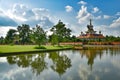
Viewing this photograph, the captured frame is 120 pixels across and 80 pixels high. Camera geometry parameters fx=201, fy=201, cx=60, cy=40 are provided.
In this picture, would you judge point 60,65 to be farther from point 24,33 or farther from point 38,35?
point 24,33

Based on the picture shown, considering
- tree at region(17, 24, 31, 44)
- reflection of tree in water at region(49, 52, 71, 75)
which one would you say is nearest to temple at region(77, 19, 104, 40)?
tree at region(17, 24, 31, 44)

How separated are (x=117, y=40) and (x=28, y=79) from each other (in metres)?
92.3

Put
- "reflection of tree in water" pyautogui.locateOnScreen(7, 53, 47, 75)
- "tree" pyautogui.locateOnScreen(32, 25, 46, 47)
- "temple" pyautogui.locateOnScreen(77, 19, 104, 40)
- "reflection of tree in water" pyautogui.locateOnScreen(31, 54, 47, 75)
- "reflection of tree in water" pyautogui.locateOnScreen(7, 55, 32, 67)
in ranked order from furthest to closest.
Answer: "temple" pyautogui.locateOnScreen(77, 19, 104, 40)
"tree" pyautogui.locateOnScreen(32, 25, 46, 47)
"reflection of tree in water" pyautogui.locateOnScreen(7, 55, 32, 67)
"reflection of tree in water" pyautogui.locateOnScreen(7, 53, 47, 75)
"reflection of tree in water" pyautogui.locateOnScreen(31, 54, 47, 75)

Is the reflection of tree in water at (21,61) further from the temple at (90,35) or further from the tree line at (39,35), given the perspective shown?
the temple at (90,35)

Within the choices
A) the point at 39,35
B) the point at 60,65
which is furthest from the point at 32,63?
the point at 39,35

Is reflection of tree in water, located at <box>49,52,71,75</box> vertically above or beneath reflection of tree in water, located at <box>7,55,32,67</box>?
beneath

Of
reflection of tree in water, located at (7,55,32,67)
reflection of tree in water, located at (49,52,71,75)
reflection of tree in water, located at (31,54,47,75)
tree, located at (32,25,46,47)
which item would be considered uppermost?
tree, located at (32,25,46,47)

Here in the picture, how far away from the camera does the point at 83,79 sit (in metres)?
11.6

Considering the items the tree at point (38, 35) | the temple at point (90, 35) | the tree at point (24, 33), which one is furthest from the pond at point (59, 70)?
the temple at point (90, 35)

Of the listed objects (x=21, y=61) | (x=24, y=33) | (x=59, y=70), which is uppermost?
(x=24, y=33)

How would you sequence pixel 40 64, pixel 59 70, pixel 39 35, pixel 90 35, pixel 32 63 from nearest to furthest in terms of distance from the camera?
pixel 59 70
pixel 40 64
pixel 32 63
pixel 39 35
pixel 90 35

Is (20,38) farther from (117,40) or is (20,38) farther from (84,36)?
(117,40)

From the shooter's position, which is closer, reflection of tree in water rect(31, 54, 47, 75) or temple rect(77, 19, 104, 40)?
reflection of tree in water rect(31, 54, 47, 75)

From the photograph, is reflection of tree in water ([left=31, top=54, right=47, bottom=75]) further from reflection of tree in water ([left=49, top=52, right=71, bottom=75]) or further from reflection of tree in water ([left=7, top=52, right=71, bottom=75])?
reflection of tree in water ([left=49, top=52, right=71, bottom=75])
